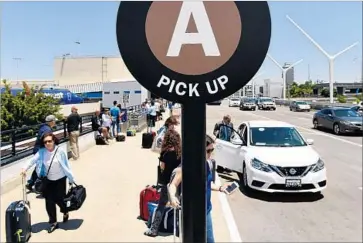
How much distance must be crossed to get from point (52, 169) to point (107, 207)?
1467 mm

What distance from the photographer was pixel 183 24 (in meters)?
1.34

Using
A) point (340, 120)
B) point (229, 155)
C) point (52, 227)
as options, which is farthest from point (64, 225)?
point (340, 120)

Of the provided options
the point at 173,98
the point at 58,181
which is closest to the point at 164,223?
the point at 58,181

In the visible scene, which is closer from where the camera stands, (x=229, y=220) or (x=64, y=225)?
(x=64, y=225)

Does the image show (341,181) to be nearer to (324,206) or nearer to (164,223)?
(324,206)

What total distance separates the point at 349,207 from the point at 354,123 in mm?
12126

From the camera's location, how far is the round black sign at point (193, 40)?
1.35 m

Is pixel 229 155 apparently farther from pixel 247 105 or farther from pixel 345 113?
pixel 247 105

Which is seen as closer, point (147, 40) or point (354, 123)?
point (147, 40)

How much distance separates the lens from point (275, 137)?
8.22 m

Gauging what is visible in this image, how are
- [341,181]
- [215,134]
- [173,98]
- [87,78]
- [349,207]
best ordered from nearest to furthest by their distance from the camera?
1. [173,98]
2. [349,207]
3. [341,181]
4. [215,134]
5. [87,78]

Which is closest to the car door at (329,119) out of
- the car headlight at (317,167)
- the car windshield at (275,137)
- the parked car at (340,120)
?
the parked car at (340,120)

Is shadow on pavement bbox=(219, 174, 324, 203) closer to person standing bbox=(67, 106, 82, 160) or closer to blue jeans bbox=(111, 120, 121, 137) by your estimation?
person standing bbox=(67, 106, 82, 160)

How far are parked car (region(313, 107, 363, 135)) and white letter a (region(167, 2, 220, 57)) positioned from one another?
52.6 ft
